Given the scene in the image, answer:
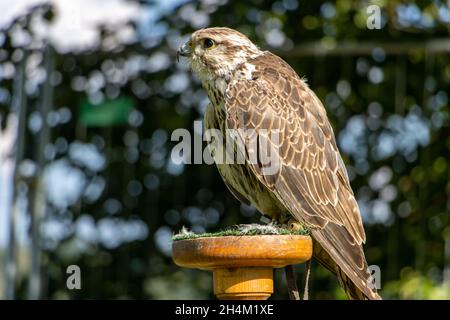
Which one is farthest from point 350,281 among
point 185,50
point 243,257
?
point 185,50

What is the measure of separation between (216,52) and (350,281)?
4.82ft

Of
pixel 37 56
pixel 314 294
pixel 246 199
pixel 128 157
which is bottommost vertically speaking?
pixel 314 294

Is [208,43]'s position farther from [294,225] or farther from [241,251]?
[241,251]

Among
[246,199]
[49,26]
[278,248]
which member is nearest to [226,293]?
[278,248]

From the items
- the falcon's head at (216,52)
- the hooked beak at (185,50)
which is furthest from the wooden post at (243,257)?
the hooked beak at (185,50)

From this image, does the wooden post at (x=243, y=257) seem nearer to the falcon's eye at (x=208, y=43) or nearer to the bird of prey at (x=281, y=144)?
the bird of prey at (x=281, y=144)

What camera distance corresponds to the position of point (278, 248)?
385 cm

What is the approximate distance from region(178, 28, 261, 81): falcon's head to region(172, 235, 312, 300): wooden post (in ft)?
5.01

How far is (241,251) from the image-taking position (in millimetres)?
3811

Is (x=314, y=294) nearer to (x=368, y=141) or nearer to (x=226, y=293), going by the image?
(x=368, y=141)

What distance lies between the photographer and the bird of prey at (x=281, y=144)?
4742 millimetres

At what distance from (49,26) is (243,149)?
10.6 feet

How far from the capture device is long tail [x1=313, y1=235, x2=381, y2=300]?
14.6ft

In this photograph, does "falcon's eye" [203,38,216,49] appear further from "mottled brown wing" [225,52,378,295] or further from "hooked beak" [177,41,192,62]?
"mottled brown wing" [225,52,378,295]
